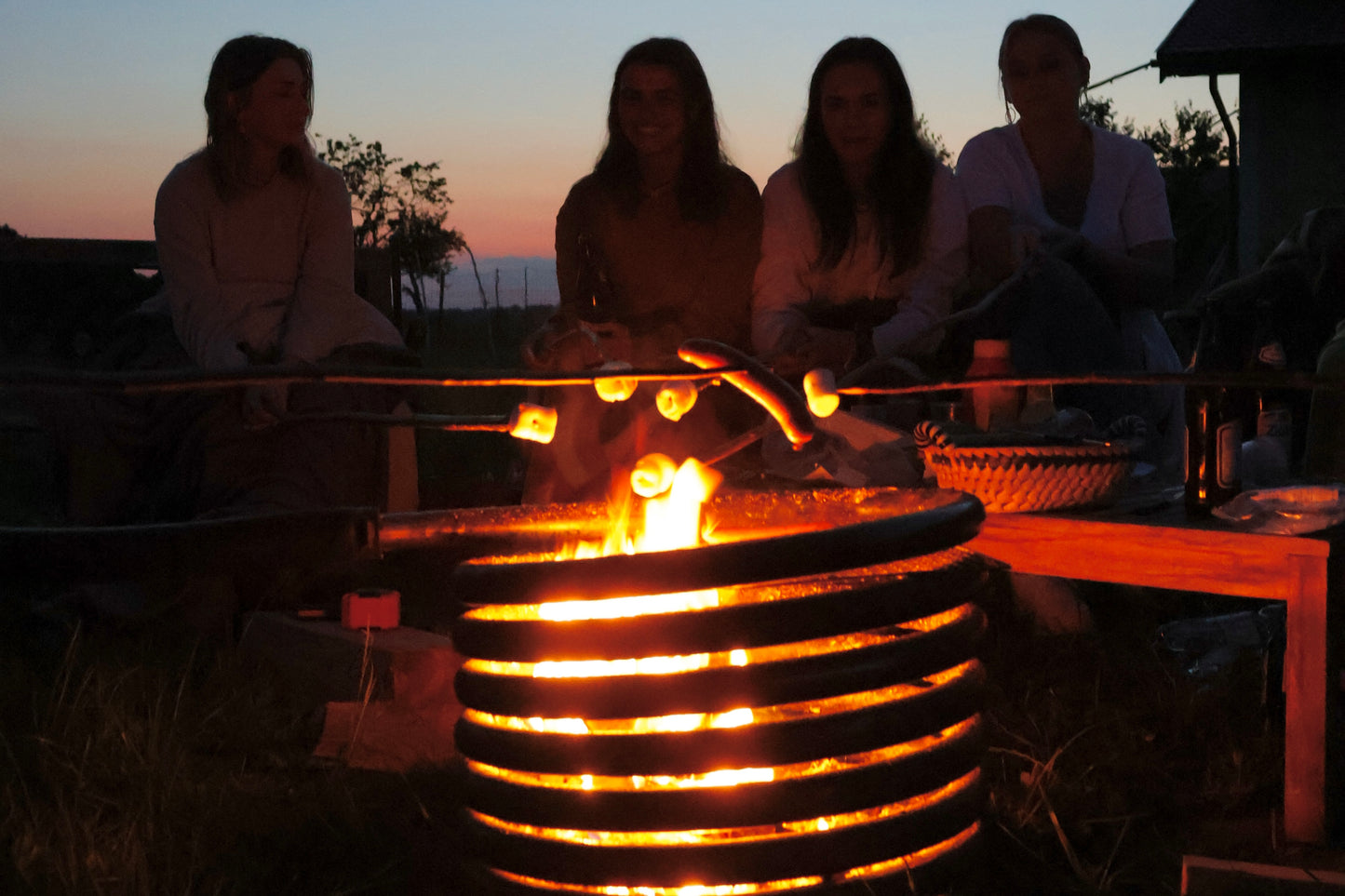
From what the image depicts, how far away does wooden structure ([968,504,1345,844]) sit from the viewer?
2.26 m

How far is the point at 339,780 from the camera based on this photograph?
2559 mm

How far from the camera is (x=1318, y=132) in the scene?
11.9 meters

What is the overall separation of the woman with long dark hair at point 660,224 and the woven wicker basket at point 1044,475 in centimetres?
178

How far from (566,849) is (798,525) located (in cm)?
60

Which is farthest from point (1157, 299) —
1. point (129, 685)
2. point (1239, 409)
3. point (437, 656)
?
point (129, 685)

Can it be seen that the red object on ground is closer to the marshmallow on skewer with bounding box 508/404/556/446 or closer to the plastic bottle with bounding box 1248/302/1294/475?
Result: the marshmallow on skewer with bounding box 508/404/556/446

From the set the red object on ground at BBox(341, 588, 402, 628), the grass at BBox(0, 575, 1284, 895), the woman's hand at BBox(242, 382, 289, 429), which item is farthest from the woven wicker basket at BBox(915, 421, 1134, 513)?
the woman's hand at BBox(242, 382, 289, 429)

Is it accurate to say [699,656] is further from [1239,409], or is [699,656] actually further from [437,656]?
[1239,409]

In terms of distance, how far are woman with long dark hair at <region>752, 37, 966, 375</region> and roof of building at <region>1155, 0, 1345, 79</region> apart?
8584mm

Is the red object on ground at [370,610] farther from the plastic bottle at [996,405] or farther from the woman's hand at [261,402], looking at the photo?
the plastic bottle at [996,405]

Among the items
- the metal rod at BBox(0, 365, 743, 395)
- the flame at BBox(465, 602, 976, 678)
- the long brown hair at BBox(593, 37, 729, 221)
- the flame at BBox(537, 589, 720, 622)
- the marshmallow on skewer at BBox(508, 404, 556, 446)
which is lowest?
the flame at BBox(465, 602, 976, 678)

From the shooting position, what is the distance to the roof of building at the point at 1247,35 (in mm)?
11531

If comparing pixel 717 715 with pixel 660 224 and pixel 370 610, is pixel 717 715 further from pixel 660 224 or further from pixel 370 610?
pixel 660 224

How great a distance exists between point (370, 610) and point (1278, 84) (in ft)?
37.6
